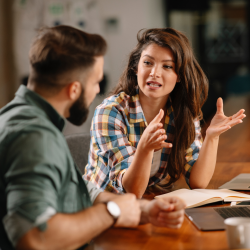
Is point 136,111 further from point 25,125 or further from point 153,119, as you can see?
point 25,125

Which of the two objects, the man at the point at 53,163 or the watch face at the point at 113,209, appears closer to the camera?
the man at the point at 53,163

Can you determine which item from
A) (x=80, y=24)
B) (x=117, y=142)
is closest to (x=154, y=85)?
(x=117, y=142)

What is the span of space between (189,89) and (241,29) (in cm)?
438

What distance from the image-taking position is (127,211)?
3.15ft

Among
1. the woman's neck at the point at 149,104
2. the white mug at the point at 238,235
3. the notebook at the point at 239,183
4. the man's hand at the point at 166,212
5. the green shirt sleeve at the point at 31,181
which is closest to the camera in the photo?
the green shirt sleeve at the point at 31,181

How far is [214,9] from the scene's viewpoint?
5.41 meters

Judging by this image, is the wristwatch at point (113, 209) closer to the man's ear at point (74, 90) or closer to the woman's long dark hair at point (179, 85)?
the man's ear at point (74, 90)

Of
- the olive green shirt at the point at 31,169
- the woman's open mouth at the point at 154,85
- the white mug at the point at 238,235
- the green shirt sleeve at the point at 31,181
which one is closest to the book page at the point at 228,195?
the white mug at the point at 238,235

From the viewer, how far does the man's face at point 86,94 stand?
38.6 inches

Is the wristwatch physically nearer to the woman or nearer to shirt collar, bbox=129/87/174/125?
the woman

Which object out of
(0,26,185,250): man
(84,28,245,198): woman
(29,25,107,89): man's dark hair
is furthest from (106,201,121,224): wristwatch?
(84,28,245,198): woman

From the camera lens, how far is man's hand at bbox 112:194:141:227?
94cm

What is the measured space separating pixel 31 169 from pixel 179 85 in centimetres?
114

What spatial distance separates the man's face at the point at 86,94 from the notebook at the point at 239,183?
2.59ft
